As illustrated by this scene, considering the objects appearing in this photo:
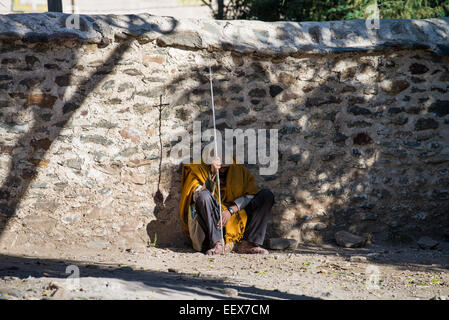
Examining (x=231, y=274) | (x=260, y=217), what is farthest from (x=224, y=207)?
(x=231, y=274)

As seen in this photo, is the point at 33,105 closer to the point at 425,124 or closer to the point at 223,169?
the point at 223,169

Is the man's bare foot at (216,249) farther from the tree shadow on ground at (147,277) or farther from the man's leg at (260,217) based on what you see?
the tree shadow on ground at (147,277)

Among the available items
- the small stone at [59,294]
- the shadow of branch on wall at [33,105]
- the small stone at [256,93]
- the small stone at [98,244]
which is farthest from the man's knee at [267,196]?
the small stone at [59,294]

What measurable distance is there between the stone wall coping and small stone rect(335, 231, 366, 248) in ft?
5.57

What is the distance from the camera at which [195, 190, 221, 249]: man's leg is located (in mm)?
4801

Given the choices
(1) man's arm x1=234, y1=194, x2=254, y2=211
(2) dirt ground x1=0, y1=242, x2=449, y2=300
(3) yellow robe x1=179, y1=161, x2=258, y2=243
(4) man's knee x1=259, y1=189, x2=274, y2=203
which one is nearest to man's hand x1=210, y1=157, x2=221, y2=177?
(3) yellow robe x1=179, y1=161, x2=258, y2=243

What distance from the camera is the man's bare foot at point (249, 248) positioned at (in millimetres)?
4891

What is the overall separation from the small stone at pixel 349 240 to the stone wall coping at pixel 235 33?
1.70 meters

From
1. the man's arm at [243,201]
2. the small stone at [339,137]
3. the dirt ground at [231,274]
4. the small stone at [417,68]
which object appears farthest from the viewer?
the small stone at [417,68]

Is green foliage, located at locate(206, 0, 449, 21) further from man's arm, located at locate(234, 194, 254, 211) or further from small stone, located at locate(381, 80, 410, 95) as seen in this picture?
man's arm, located at locate(234, 194, 254, 211)

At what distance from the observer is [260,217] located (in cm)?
497

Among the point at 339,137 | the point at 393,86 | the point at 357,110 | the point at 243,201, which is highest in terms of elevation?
the point at 393,86

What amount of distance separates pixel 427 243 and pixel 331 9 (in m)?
4.72
